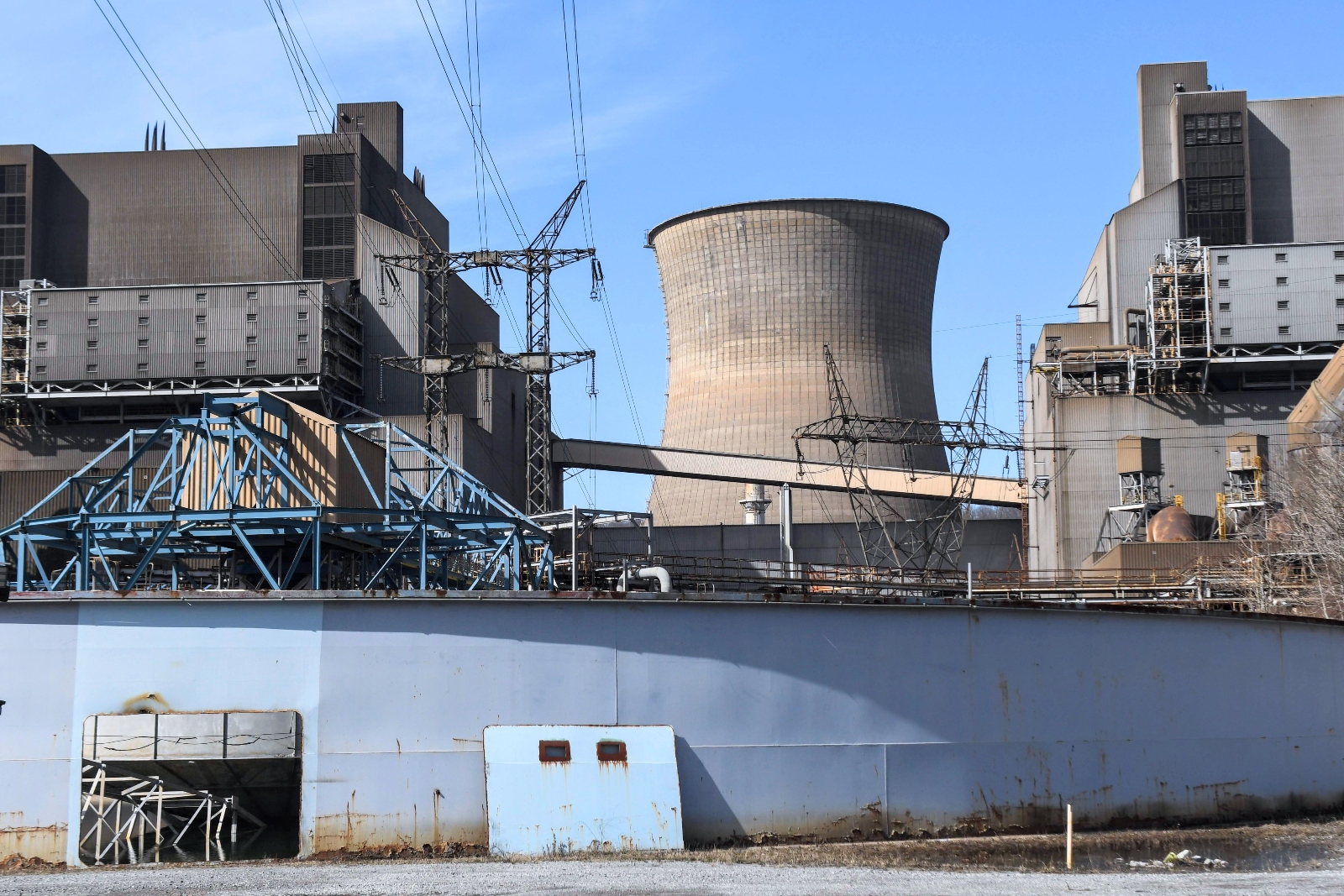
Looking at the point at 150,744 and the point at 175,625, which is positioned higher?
the point at 175,625

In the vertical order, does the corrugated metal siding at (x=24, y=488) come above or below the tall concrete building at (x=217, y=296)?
below

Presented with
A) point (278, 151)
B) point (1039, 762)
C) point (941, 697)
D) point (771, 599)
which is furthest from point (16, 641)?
point (278, 151)

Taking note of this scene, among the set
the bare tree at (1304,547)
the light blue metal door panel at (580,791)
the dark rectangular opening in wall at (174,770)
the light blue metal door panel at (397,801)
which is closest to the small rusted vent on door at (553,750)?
the light blue metal door panel at (580,791)

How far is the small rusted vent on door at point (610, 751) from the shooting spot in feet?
63.3

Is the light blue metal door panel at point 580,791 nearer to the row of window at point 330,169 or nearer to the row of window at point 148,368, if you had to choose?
the row of window at point 148,368

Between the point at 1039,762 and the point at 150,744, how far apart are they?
1229 cm

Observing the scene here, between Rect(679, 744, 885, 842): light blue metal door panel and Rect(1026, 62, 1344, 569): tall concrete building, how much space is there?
2971 cm

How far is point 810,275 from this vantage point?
5088 cm

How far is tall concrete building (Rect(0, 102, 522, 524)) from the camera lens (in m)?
53.1

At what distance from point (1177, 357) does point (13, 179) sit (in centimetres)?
4614

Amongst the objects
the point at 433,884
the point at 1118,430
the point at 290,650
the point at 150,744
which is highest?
the point at 1118,430

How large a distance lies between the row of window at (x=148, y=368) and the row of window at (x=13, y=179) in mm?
10212

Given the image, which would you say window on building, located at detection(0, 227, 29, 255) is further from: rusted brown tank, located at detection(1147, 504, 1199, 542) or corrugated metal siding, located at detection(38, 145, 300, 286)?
rusted brown tank, located at detection(1147, 504, 1199, 542)

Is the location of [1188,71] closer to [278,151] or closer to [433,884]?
[278,151]
